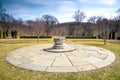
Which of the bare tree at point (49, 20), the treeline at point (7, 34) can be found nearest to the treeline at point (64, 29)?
the bare tree at point (49, 20)

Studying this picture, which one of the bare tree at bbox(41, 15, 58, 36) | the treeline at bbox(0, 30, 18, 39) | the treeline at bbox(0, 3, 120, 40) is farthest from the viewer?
the bare tree at bbox(41, 15, 58, 36)

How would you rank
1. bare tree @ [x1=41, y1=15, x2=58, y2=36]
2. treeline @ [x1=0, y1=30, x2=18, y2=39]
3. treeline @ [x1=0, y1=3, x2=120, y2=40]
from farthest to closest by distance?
1. bare tree @ [x1=41, y1=15, x2=58, y2=36]
2. treeline @ [x1=0, y1=3, x2=120, y2=40]
3. treeline @ [x1=0, y1=30, x2=18, y2=39]

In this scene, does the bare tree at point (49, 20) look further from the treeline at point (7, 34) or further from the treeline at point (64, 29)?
the treeline at point (7, 34)

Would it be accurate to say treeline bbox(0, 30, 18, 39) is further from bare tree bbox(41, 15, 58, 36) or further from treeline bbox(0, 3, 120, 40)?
bare tree bbox(41, 15, 58, 36)

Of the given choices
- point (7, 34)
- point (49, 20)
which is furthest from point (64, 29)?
point (7, 34)

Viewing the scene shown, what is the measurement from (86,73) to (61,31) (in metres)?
34.1

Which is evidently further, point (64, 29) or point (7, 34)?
point (64, 29)

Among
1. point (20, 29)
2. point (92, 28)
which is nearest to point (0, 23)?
point (20, 29)

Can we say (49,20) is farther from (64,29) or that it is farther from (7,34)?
(7,34)

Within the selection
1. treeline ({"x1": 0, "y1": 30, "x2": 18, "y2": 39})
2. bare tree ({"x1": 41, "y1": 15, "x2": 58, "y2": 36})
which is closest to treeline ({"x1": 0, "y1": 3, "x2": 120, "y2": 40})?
bare tree ({"x1": 41, "y1": 15, "x2": 58, "y2": 36})

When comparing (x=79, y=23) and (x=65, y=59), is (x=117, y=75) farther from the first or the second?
(x=79, y=23)

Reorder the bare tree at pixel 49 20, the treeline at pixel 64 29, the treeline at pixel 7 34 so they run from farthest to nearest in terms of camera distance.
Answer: the bare tree at pixel 49 20
the treeline at pixel 64 29
the treeline at pixel 7 34

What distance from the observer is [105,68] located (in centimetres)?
596

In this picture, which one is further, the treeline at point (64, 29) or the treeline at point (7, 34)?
the treeline at point (64, 29)
